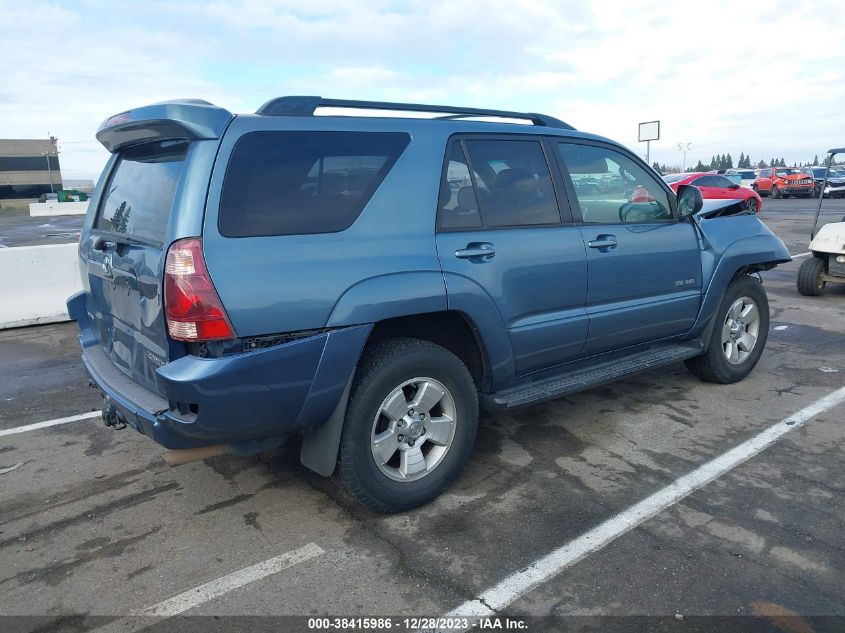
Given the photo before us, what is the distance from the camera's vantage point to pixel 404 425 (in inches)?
129

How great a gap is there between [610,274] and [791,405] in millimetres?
1855

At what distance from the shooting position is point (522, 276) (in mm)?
3588

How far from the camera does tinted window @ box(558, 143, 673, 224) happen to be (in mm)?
4055

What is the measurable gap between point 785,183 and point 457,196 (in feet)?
116

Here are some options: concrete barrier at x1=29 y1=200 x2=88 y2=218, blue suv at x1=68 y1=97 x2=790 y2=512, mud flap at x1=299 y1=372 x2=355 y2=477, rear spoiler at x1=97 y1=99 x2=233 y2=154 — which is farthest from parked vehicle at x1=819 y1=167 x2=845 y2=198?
concrete barrier at x1=29 y1=200 x2=88 y2=218

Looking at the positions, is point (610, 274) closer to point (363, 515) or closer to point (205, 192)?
point (363, 515)

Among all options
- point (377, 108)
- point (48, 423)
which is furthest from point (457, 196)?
point (48, 423)

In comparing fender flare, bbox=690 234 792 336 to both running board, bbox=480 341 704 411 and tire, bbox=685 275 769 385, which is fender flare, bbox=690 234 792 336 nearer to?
tire, bbox=685 275 769 385

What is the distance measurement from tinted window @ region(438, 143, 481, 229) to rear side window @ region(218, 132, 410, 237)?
0.32 metres

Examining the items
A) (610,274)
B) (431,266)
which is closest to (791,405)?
(610,274)

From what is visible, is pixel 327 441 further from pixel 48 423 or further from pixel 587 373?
pixel 48 423

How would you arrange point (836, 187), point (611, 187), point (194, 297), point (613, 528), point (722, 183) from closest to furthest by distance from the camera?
1. point (194, 297)
2. point (613, 528)
3. point (611, 187)
4. point (722, 183)
5. point (836, 187)

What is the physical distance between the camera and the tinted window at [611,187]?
4055mm

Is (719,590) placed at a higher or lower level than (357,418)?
lower
